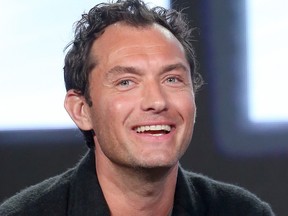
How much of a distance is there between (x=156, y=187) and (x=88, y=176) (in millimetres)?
134

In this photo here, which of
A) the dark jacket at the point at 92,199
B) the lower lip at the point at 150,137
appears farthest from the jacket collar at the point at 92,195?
the lower lip at the point at 150,137

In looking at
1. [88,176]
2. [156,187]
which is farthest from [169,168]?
[88,176]

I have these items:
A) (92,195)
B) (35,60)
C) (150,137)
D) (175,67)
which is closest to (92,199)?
(92,195)

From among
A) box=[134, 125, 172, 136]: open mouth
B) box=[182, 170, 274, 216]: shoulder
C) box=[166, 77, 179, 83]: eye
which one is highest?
box=[166, 77, 179, 83]: eye

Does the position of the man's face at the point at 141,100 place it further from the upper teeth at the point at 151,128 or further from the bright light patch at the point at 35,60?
the bright light patch at the point at 35,60

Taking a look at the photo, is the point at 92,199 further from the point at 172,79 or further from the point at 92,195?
the point at 172,79

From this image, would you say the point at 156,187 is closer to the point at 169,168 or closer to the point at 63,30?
the point at 169,168

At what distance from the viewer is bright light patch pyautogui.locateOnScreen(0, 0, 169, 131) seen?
2119 mm

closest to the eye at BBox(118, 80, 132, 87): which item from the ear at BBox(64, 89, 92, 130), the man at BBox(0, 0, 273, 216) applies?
the man at BBox(0, 0, 273, 216)

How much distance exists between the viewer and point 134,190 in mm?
1530

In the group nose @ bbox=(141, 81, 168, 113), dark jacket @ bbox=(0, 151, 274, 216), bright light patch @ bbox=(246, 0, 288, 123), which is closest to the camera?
nose @ bbox=(141, 81, 168, 113)

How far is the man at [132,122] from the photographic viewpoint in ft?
4.74

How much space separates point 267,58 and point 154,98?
753 mm

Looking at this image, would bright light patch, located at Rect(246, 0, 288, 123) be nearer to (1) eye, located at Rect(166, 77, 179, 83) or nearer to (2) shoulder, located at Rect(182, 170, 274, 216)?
(2) shoulder, located at Rect(182, 170, 274, 216)
